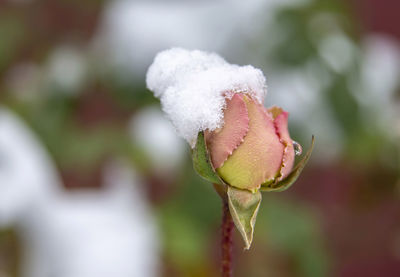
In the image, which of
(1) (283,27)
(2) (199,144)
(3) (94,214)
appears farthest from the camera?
(3) (94,214)

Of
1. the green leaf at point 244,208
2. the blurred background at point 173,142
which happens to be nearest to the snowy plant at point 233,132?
the green leaf at point 244,208

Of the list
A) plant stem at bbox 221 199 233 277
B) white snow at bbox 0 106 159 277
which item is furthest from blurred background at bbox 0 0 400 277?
plant stem at bbox 221 199 233 277

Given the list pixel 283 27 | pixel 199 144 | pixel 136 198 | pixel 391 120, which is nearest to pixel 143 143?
pixel 136 198

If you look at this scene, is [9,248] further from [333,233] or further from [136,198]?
[333,233]

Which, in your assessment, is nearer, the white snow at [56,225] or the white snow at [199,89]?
the white snow at [199,89]

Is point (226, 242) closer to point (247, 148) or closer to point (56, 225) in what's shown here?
point (247, 148)

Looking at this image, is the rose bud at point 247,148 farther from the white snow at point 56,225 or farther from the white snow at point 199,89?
the white snow at point 56,225

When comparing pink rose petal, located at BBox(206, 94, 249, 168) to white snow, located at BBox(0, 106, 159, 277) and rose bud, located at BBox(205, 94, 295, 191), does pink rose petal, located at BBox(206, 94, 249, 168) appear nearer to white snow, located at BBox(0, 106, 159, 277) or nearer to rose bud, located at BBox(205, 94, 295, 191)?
rose bud, located at BBox(205, 94, 295, 191)

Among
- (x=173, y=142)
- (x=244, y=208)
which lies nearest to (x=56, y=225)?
(x=173, y=142)
